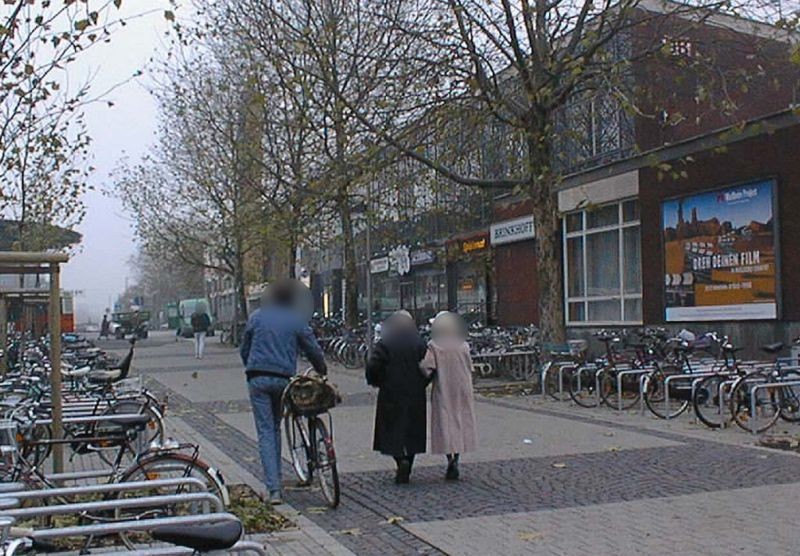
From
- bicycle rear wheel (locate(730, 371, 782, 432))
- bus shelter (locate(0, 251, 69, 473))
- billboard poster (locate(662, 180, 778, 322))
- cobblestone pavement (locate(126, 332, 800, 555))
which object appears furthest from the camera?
billboard poster (locate(662, 180, 778, 322))

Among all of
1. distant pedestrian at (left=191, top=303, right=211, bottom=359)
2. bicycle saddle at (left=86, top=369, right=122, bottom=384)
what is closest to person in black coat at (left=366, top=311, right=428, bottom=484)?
bicycle saddle at (left=86, top=369, right=122, bottom=384)

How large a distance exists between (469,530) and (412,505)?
1.17 metres

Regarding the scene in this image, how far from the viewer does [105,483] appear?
7.61 m

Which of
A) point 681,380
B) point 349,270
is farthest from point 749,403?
point 349,270

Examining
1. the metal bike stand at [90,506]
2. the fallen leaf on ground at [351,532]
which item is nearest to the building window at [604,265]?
the fallen leaf on ground at [351,532]

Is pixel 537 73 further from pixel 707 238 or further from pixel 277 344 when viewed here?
pixel 277 344

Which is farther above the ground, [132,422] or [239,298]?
[239,298]

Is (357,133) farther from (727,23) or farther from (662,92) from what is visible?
(727,23)

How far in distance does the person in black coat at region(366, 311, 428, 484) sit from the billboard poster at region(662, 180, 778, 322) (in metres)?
9.95

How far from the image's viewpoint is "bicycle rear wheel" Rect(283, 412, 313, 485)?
9.47 m

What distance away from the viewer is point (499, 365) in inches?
903

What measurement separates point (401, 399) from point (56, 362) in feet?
10.3

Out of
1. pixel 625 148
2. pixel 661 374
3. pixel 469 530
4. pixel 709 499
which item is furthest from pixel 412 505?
pixel 625 148

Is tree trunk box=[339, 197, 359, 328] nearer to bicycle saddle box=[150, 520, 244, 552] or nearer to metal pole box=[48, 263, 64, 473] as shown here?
metal pole box=[48, 263, 64, 473]
